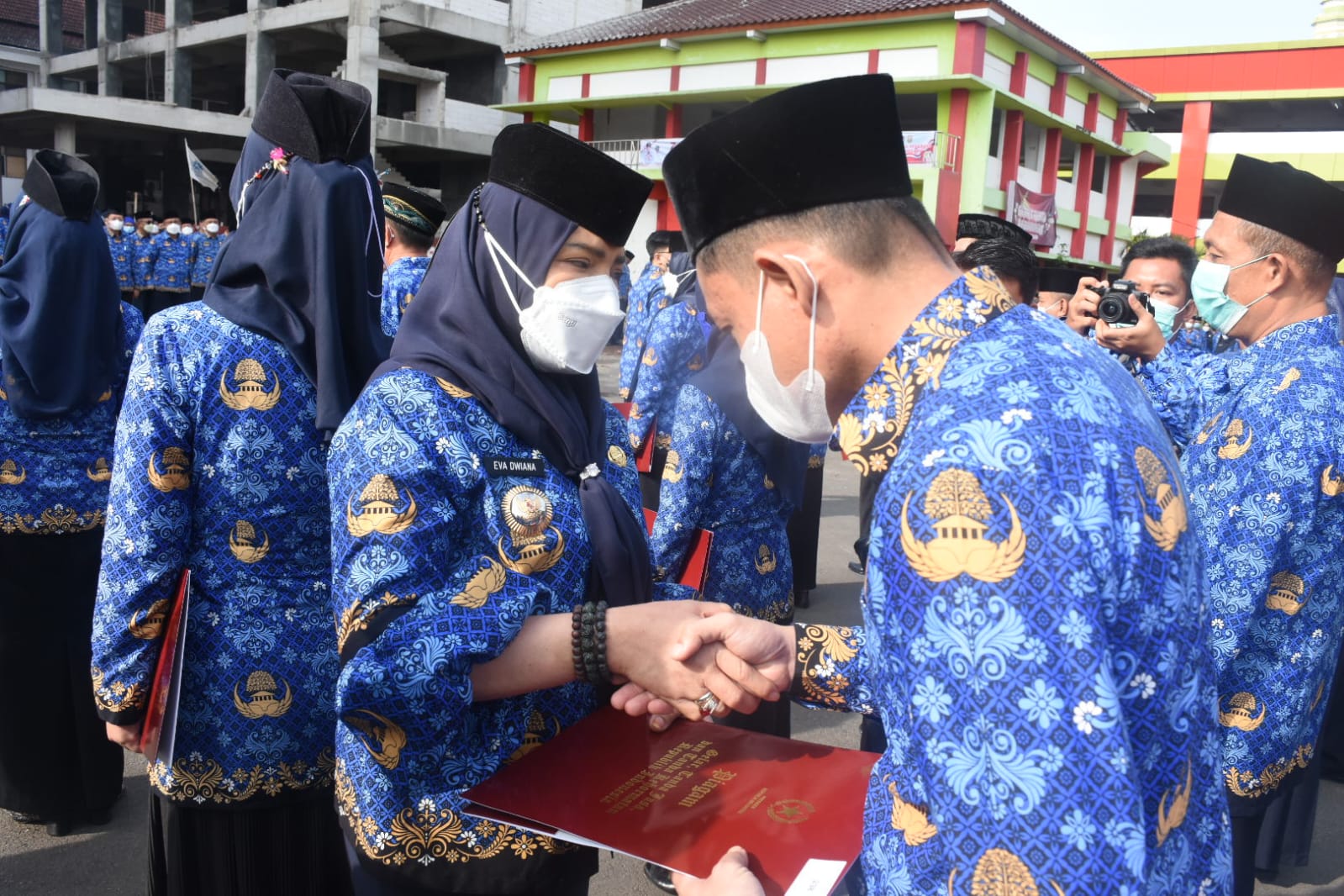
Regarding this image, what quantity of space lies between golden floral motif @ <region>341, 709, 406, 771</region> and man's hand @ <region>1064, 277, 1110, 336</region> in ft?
10.6

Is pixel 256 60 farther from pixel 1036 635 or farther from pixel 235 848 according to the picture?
pixel 1036 635

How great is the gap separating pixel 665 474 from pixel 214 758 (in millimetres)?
1742

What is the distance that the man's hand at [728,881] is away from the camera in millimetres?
1293

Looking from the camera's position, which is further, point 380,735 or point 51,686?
point 51,686

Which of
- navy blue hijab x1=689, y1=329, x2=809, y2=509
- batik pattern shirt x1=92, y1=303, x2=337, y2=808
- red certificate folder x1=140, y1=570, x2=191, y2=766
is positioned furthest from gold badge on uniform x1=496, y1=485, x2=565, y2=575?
navy blue hijab x1=689, y1=329, x2=809, y2=509

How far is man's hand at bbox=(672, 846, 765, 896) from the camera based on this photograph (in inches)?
50.9

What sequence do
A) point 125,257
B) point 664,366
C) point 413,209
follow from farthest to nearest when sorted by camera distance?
point 125,257
point 664,366
point 413,209

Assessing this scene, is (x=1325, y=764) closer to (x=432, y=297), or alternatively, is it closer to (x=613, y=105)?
(x=432, y=297)

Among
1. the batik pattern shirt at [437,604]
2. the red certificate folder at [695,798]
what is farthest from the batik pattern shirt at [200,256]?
the red certificate folder at [695,798]

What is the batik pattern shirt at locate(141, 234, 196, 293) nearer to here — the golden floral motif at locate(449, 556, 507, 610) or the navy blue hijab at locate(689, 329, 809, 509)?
the navy blue hijab at locate(689, 329, 809, 509)

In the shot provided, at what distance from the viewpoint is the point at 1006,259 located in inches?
154

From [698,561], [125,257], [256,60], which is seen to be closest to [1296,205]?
[698,561]

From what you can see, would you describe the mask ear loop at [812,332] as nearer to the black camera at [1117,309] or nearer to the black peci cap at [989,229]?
the black camera at [1117,309]

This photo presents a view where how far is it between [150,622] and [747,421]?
1.98 m
